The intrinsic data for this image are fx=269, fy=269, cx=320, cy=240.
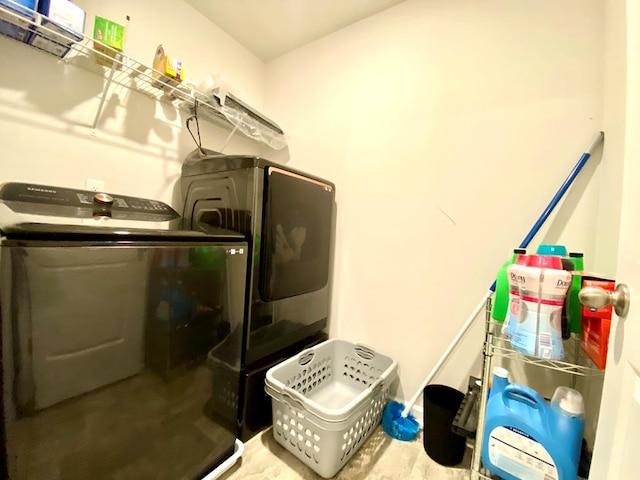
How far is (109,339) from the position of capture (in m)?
0.77

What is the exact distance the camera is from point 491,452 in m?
0.91

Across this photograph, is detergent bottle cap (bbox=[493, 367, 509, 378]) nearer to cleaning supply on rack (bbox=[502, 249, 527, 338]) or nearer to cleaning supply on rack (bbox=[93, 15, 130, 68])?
cleaning supply on rack (bbox=[502, 249, 527, 338])

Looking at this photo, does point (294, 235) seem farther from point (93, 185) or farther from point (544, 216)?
point (544, 216)

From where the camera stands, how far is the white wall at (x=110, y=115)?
114 cm

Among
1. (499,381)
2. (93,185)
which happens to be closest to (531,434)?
(499,381)

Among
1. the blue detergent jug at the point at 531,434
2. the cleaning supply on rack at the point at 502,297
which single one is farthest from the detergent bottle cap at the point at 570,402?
the cleaning supply on rack at the point at 502,297

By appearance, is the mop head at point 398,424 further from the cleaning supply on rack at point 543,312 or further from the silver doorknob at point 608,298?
the silver doorknob at point 608,298

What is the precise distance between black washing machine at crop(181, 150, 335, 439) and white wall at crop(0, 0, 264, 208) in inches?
9.0

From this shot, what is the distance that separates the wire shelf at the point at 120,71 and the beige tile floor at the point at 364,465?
1.78 metres

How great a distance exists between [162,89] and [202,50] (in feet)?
1.69

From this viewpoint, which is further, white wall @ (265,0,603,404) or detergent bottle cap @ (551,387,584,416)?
white wall @ (265,0,603,404)

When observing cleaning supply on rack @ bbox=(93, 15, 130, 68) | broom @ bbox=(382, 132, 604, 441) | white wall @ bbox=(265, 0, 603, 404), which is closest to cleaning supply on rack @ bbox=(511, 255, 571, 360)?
broom @ bbox=(382, 132, 604, 441)

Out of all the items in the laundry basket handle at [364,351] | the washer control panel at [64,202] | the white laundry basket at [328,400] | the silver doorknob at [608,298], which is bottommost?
the white laundry basket at [328,400]

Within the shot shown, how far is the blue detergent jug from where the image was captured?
81cm
